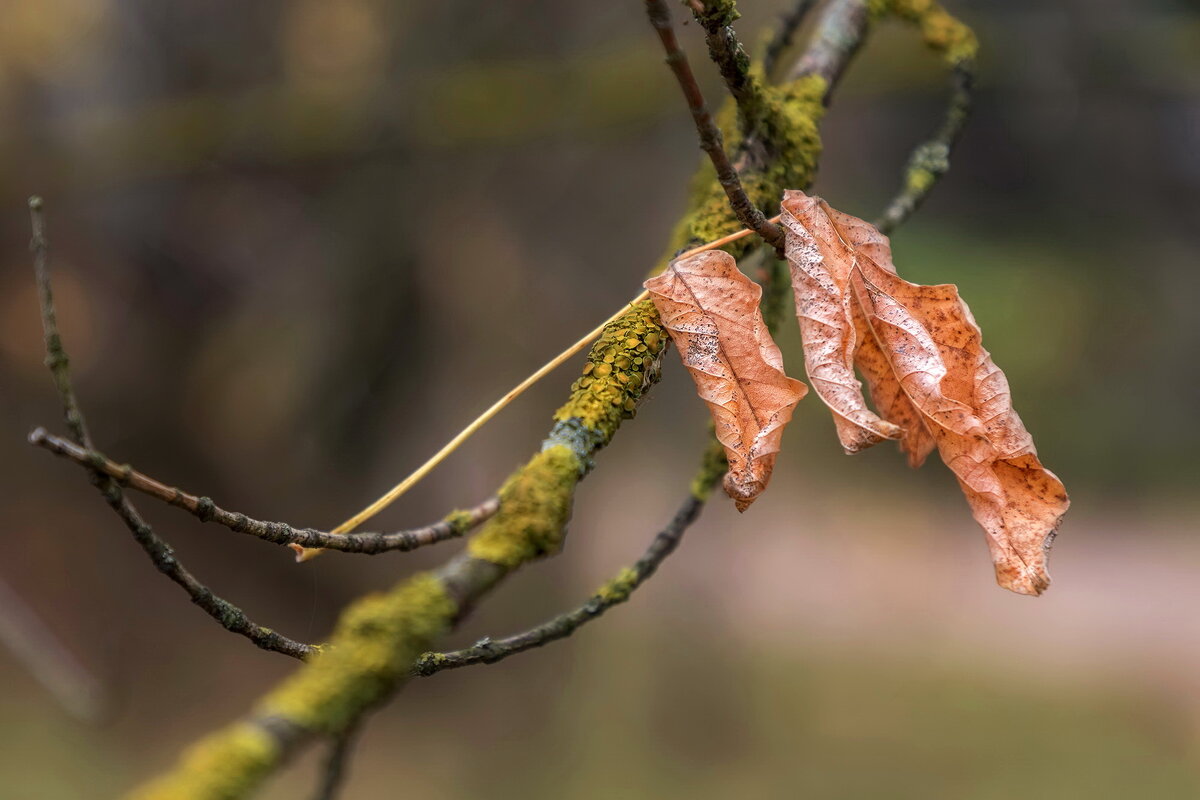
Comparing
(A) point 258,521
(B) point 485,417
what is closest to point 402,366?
(B) point 485,417

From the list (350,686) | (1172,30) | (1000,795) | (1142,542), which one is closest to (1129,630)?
(1142,542)

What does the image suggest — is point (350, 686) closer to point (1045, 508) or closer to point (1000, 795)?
point (1045, 508)

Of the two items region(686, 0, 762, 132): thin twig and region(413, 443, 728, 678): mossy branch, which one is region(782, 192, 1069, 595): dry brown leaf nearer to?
region(686, 0, 762, 132): thin twig

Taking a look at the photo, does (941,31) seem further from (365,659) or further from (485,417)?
(365,659)

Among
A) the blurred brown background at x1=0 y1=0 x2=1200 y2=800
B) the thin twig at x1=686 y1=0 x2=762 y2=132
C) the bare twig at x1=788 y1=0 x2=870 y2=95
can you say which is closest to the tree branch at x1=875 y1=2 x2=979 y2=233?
the bare twig at x1=788 y1=0 x2=870 y2=95

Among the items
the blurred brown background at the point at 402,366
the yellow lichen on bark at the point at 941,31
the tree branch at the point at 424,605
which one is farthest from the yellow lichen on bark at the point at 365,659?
the blurred brown background at the point at 402,366

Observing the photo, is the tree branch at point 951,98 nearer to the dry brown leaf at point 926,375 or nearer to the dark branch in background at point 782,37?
the dark branch in background at point 782,37
